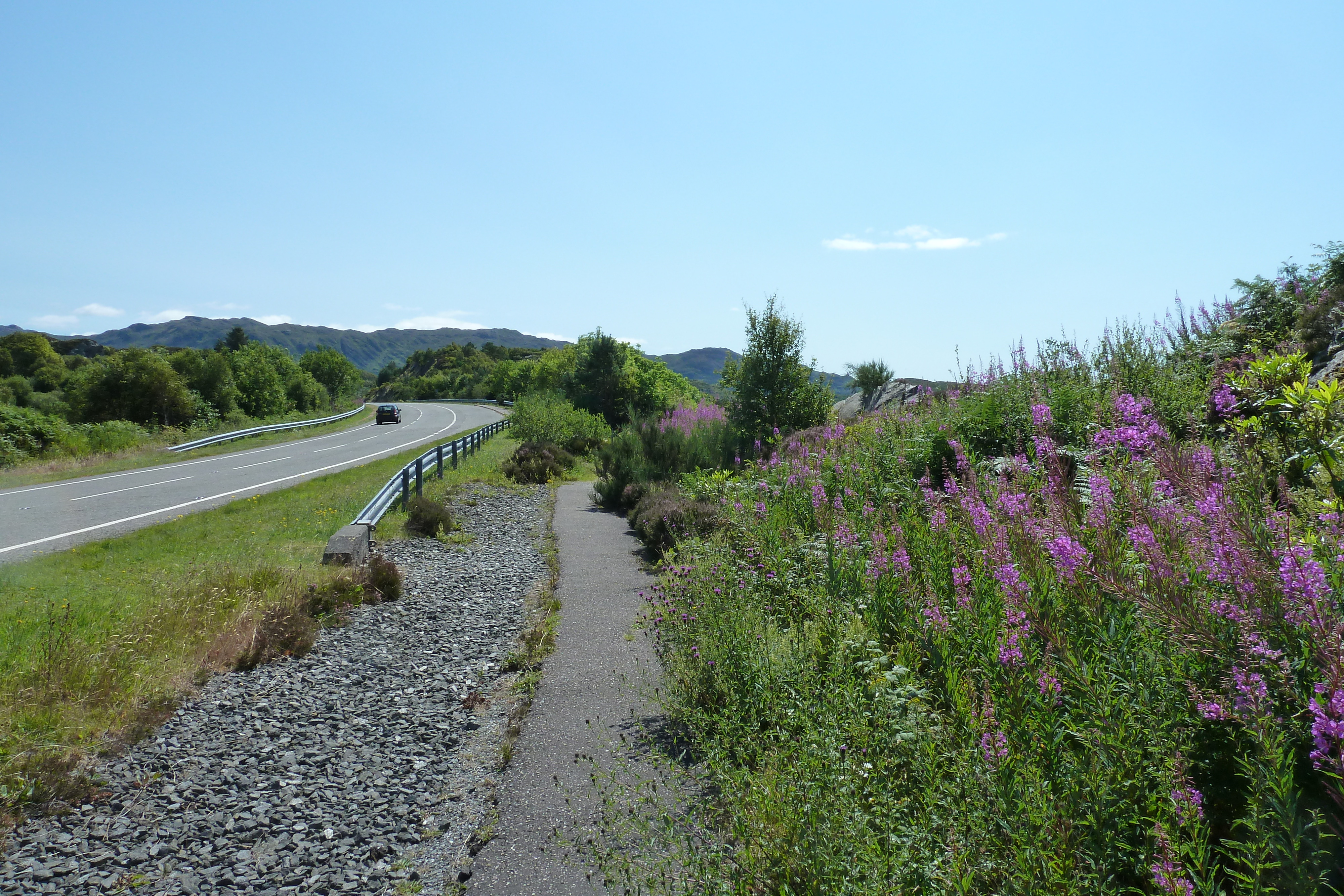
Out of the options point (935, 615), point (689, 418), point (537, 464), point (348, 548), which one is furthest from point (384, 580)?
point (537, 464)

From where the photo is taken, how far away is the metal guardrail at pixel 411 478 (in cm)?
1046

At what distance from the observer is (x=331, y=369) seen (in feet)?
331

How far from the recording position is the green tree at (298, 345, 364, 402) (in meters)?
98.9

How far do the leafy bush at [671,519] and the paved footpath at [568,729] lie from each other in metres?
0.78

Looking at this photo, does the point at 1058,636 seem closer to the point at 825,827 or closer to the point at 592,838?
the point at 825,827

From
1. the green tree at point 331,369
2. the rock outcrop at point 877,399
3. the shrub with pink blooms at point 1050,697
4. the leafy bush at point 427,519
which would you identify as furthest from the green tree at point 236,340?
the shrub with pink blooms at point 1050,697

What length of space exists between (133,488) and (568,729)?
55.0ft

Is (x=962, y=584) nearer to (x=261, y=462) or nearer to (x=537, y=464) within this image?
(x=537, y=464)

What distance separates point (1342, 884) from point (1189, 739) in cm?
50

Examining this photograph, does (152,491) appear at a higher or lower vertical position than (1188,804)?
lower

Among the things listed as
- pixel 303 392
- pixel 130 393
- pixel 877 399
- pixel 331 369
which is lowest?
pixel 130 393

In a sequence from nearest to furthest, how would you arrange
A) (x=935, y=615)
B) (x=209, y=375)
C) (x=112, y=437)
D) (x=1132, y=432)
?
(x=935, y=615) < (x=1132, y=432) < (x=112, y=437) < (x=209, y=375)

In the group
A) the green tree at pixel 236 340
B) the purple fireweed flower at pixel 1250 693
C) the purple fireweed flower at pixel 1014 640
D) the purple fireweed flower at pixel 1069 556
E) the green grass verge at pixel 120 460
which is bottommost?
the green grass verge at pixel 120 460

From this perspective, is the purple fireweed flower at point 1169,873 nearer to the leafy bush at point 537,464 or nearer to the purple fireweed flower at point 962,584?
the purple fireweed flower at point 962,584
